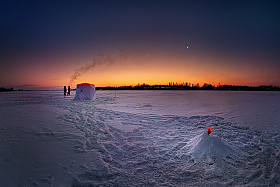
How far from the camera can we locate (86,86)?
19109 mm

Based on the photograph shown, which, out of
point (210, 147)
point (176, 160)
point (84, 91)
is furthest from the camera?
point (84, 91)

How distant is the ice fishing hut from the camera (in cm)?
1906

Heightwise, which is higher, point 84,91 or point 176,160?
point 84,91

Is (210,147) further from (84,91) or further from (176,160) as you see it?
(84,91)

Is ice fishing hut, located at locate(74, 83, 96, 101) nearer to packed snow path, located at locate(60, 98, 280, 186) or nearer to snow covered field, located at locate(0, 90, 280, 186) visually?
snow covered field, located at locate(0, 90, 280, 186)

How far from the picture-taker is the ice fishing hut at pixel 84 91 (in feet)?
62.5


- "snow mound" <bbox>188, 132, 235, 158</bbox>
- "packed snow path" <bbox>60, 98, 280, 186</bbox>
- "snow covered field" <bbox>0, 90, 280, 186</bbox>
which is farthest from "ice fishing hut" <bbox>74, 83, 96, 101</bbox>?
"snow mound" <bbox>188, 132, 235, 158</bbox>

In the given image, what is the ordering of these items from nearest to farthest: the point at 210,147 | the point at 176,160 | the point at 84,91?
1. the point at 176,160
2. the point at 210,147
3. the point at 84,91

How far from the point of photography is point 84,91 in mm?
19172

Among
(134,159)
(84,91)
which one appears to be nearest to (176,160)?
(134,159)

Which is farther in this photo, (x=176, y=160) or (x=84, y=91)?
(x=84, y=91)

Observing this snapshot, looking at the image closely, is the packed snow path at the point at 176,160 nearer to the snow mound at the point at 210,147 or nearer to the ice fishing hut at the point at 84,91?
the snow mound at the point at 210,147

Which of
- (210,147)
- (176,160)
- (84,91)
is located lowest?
(176,160)

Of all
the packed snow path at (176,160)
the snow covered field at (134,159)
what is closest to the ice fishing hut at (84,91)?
the snow covered field at (134,159)
